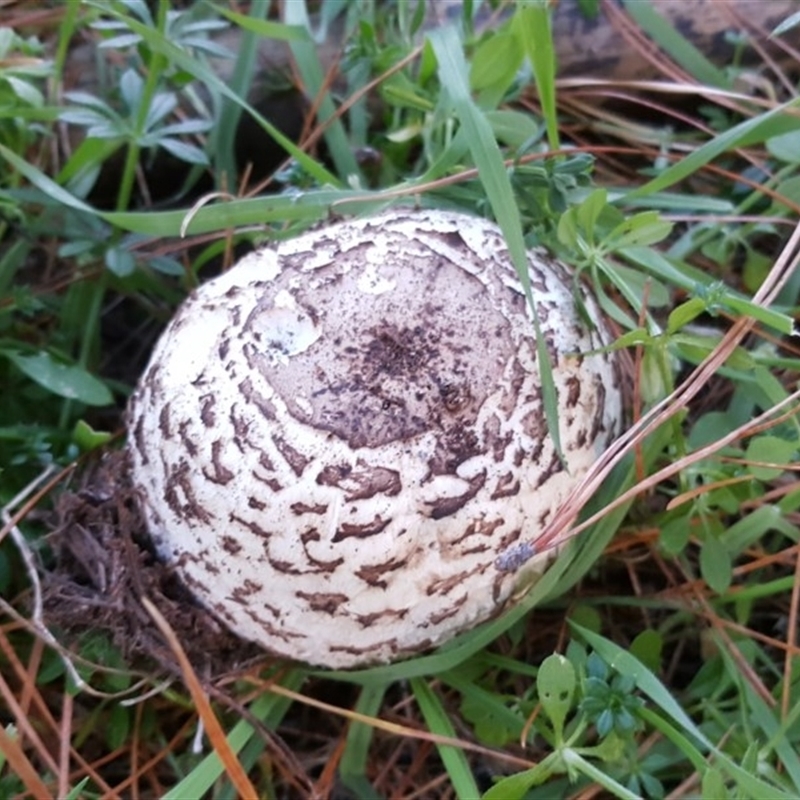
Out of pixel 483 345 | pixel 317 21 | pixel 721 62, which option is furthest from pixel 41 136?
pixel 721 62

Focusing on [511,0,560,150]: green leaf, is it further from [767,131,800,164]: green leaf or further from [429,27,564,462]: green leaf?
[767,131,800,164]: green leaf

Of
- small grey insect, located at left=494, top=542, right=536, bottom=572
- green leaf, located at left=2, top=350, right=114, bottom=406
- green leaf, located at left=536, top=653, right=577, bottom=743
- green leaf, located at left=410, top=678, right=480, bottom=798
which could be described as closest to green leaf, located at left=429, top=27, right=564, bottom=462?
small grey insect, located at left=494, top=542, right=536, bottom=572

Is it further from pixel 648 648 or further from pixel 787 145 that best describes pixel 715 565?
pixel 787 145

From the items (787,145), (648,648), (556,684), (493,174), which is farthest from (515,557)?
(787,145)

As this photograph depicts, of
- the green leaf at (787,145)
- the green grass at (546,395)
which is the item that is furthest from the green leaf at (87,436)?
the green leaf at (787,145)

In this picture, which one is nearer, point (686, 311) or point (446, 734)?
point (686, 311)

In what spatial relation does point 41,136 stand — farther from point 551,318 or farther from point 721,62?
point 721,62
